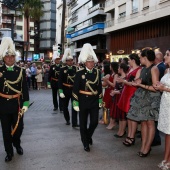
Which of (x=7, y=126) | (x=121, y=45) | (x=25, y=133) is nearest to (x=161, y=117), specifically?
(x=7, y=126)

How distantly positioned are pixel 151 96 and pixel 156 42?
20672 millimetres

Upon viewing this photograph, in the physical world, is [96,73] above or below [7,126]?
above

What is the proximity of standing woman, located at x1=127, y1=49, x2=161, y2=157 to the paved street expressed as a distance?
42cm

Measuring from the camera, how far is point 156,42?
81.8ft

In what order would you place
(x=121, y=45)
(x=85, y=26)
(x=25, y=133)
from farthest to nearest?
(x=85, y=26), (x=121, y=45), (x=25, y=133)

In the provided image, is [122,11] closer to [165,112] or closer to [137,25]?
[137,25]

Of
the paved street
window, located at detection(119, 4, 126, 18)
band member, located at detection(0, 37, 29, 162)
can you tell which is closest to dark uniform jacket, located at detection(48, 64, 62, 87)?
the paved street

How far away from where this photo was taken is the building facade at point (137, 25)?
79.4 feet

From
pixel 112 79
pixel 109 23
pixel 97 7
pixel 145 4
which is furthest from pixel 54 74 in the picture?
pixel 97 7

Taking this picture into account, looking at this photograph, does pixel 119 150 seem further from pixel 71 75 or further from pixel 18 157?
pixel 71 75

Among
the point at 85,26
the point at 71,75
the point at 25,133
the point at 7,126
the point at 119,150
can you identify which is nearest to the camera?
the point at 7,126

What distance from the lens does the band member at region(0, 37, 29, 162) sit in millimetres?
5086

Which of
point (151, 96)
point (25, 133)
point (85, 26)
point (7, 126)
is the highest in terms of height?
point (85, 26)

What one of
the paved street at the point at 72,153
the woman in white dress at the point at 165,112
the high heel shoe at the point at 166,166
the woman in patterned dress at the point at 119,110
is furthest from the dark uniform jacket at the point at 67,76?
the high heel shoe at the point at 166,166
